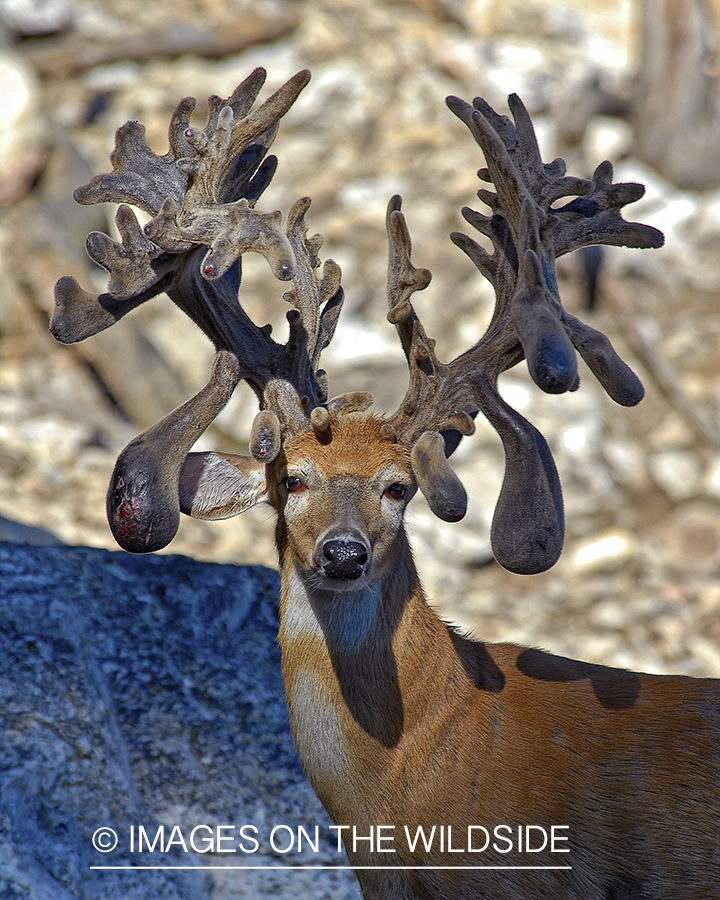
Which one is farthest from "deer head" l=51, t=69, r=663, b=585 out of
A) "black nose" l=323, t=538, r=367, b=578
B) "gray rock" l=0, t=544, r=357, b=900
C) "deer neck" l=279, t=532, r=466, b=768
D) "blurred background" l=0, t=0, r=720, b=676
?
"blurred background" l=0, t=0, r=720, b=676

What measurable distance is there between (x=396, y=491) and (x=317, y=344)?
0.67 metres

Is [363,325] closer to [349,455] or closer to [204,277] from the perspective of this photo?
[349,455]

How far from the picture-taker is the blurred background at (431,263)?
927cm

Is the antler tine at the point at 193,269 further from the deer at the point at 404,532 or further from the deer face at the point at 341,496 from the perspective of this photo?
the deer face at the point at 341,496

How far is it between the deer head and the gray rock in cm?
109

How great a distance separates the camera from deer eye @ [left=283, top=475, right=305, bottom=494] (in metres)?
4.00

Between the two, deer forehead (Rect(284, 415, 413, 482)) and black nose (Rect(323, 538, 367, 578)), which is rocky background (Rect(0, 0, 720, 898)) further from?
black nose (Rect(323, 538, 367, 578))

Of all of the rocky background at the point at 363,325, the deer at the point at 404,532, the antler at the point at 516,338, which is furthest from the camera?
the rocky background at the point at 363,325

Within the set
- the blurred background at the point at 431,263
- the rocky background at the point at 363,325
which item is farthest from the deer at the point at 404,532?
the blurred background at the point at 431,263

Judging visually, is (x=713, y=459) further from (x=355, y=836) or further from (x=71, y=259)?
(x=355, y=836)

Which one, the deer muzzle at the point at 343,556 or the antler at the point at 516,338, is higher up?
the antler at the point at 516,338

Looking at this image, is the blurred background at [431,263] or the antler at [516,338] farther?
the blurred background at [431,263]

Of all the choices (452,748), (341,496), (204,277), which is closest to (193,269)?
(204,277)

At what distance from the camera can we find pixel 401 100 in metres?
13.8
